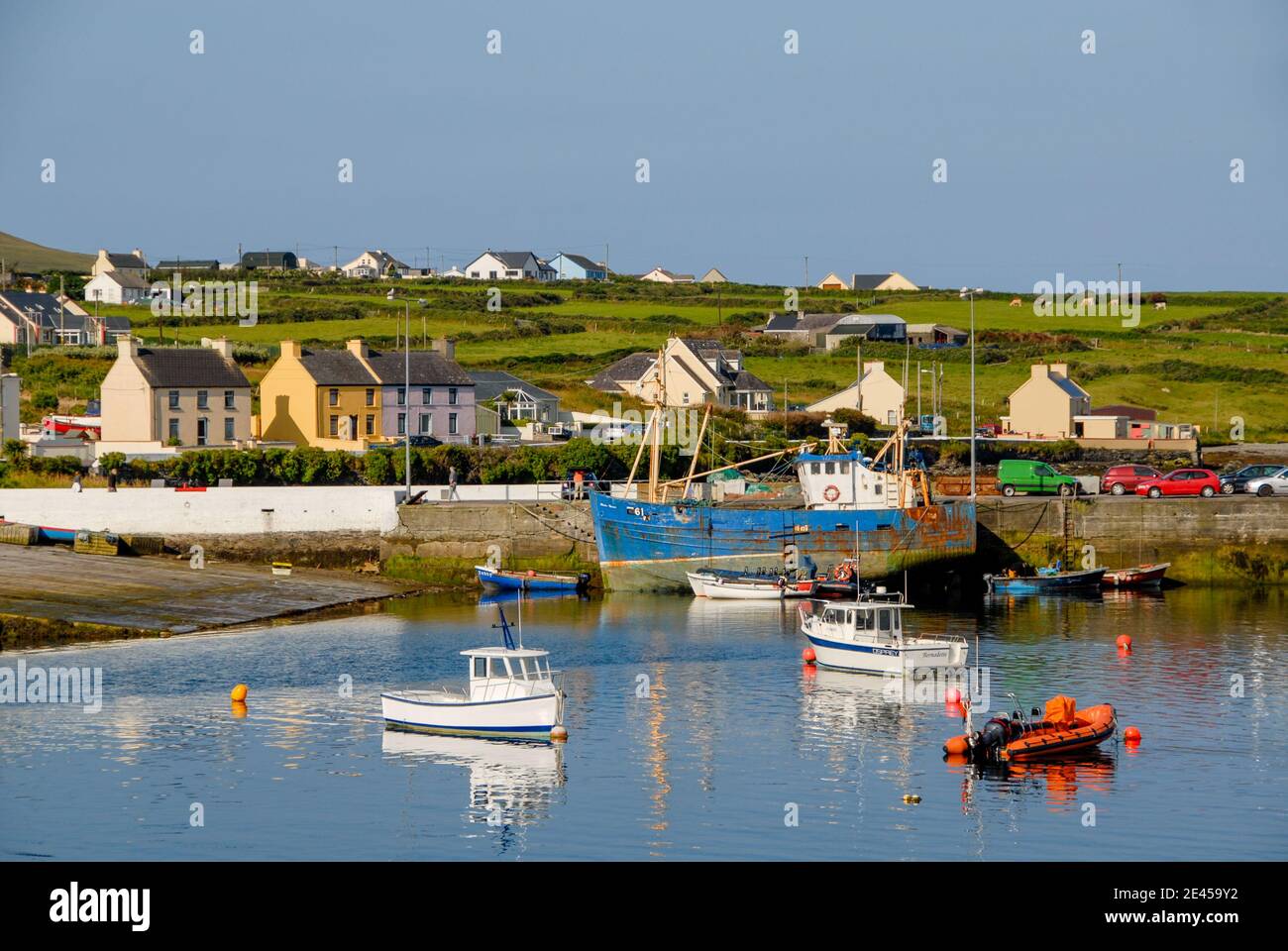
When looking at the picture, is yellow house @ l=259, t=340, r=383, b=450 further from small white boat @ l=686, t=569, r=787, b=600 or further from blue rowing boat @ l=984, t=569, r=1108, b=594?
blue rowing boat @ l=984, t=569, r=1108, b=594

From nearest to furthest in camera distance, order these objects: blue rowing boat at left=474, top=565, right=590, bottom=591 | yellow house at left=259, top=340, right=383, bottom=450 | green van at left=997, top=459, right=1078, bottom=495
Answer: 1. blue rowing boat at left=474, top=565, right=590, bottom=591
2. green van at left=997, top=459, right=1078, bottom=495
3. yellow house at left=259, top=340, right=383, bottom=450

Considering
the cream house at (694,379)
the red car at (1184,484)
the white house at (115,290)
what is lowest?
the red car at (1184,484)

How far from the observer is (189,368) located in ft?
294

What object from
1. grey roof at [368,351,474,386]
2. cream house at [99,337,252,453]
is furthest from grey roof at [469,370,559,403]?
cream house at [99,337,252,453]

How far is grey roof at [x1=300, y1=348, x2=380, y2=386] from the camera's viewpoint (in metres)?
92.4

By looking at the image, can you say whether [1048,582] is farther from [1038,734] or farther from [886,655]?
[1038,734]

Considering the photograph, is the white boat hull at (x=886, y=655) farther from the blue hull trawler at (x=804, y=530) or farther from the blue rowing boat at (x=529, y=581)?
the blue rowing boat at (x=529, y=581)

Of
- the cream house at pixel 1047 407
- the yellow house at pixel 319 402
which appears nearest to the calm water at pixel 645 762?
the yellow house at pixel 319 402

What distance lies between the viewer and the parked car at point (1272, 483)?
244 ft

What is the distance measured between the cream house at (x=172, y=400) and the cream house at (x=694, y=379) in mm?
30827

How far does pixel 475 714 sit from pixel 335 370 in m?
55.0

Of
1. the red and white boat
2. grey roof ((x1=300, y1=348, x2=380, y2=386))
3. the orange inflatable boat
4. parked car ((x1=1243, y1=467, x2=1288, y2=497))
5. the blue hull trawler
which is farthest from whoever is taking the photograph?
grey roof ((x1=300, y1=348, x2=380, y2=386))

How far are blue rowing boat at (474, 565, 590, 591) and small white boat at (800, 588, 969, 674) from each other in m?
19.1
